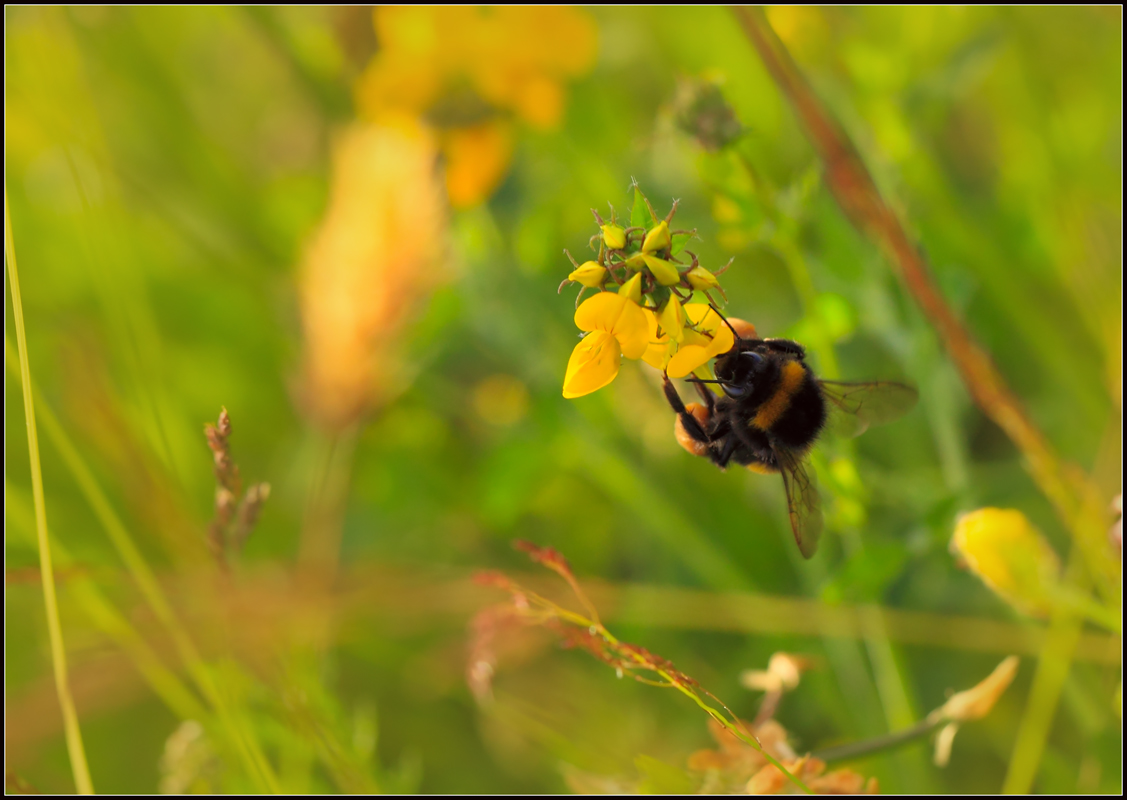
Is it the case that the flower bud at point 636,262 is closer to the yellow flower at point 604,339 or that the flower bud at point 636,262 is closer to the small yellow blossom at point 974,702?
the yellow flower at point 604,339

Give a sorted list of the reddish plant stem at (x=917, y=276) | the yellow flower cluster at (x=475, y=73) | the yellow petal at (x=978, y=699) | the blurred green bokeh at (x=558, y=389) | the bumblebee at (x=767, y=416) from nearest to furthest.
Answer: the yellow petal at (x=978, y=699)
the bumblebee at (x=767, y=416)
the reddish plant stem at (x=917, y=276)
the blurred green bokeh at (x=558, y=389)
the yellow flower cluster at (x=475, y=73)

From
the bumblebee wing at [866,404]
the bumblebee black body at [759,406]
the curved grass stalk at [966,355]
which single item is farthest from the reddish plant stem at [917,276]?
the bumblebee black body at [759,406]

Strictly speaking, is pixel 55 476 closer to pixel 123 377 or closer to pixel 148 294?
pixel 123 377

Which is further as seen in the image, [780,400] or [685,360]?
[780,400]

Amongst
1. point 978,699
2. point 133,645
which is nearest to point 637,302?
point 978,699

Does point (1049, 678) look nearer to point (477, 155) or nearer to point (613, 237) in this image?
point (613, 237)

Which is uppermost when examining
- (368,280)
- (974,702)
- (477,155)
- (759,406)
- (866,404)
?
(477,155)

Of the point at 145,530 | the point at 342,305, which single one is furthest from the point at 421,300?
the point at 145,530
